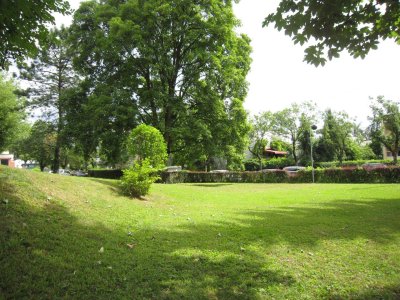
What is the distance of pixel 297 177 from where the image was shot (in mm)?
29562

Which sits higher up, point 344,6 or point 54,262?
point 344,6

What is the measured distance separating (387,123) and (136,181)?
4504 cm

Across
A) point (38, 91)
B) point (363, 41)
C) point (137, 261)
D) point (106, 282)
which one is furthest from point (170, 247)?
point (38, 91)

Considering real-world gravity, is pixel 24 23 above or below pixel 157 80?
below

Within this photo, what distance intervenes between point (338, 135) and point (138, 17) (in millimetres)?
42478

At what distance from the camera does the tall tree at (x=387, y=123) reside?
145 ft

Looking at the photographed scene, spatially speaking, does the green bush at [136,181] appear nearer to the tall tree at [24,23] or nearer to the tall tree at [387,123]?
the tall tree at [24,23]

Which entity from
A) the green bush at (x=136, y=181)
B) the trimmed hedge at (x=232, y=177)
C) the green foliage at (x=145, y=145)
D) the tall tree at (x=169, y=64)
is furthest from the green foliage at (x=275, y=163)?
the green bush at (x=136, y=181)

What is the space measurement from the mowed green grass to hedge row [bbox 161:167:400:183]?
17.2m

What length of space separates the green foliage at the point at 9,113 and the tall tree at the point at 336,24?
33659mm

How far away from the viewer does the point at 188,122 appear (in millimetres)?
25156

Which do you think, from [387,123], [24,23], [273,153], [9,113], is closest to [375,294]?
[24,23]

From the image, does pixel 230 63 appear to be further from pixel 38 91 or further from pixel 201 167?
pixel 201 167

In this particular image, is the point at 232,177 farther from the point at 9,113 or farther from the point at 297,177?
the point at 9,113
